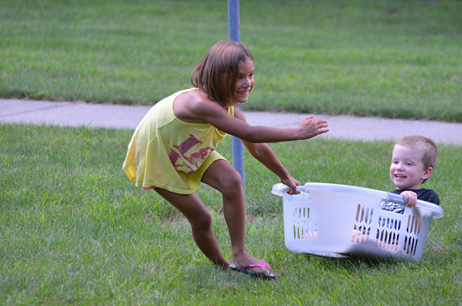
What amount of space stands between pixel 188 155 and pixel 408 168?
Answer: 137 cm

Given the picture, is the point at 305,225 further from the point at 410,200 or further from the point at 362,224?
the point at 410,200

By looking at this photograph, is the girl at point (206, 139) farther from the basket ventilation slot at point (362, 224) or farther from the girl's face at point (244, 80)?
the basket ventilation slot at point (362, 224)

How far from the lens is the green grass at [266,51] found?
323 inches

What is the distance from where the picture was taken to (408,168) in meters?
3.76

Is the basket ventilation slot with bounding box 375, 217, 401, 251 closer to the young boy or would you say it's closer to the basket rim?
the basket rim

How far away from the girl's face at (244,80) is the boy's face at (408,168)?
1133 mm

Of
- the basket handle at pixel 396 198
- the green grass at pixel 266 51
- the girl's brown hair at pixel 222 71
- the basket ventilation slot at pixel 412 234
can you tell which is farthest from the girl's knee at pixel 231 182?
the green grass at pixel 266 51

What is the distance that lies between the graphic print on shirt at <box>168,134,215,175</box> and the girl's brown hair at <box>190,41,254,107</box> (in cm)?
26

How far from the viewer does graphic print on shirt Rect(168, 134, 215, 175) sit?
3.27m

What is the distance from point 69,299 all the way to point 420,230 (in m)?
A: 1.87

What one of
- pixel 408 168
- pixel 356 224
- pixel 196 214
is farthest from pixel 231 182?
pixel 408 168

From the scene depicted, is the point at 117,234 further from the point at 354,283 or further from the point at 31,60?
the point at 31,60

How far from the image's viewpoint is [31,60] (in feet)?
33.0

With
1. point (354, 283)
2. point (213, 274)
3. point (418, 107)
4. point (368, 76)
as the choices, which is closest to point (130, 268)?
point (213, 274)
